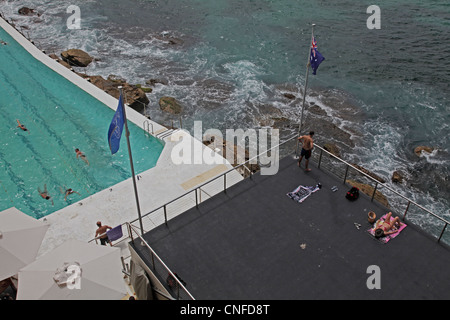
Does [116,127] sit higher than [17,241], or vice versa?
[116,127]

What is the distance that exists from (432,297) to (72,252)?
1061 centimetres

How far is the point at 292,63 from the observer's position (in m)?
40.2

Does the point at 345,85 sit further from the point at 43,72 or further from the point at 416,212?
the point at 43,72

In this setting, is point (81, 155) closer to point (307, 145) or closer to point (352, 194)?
point (307, 145)

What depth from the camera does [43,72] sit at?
104 feet

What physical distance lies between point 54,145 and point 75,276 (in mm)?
14847

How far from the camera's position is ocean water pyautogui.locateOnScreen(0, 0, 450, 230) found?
29859mm

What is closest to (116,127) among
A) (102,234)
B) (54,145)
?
(102,234)

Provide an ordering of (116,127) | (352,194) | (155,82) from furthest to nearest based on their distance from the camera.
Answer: (155,82), (352,194), (116,127)

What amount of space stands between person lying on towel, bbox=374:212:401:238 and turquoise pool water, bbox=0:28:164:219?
13010mm

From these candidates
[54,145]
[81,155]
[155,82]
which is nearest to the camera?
[81,155]

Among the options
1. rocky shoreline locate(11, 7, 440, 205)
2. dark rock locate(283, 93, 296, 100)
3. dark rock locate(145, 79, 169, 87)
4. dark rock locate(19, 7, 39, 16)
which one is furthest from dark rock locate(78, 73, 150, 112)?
dark rock locate(19, 7, 39, 16)

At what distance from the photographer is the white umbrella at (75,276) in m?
10.7
